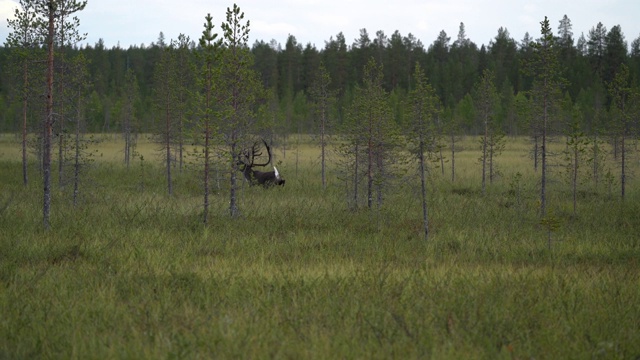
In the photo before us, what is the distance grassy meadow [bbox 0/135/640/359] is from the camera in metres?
6.56

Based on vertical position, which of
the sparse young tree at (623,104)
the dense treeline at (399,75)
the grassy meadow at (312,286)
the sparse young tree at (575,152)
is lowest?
the grassy meadow at (312,286)

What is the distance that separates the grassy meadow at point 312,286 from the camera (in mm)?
6559

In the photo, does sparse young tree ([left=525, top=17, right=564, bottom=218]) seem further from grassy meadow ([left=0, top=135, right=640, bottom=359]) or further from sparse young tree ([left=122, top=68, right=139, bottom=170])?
sparse young tree ([left=122, top=68, right=139, bottom=170])

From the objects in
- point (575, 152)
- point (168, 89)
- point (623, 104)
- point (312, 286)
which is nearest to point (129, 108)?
point (168, 89)

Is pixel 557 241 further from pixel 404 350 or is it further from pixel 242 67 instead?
pixel 242 67

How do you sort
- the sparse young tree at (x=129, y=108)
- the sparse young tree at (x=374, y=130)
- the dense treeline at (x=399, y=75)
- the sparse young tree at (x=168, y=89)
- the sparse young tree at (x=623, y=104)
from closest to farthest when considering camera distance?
the sparse young tree at (x=374, y=130)
the sparse young tree at (x=623, y=104)
the sparse young tree at (x=168, y=89)
the sparse young tree at (x=129, y=108)
the dense treeline at (x=399, y=75)

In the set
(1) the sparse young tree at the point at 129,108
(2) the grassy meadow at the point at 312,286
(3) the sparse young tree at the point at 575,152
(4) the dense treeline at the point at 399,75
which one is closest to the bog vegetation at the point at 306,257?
(2) the grassy meadow at the point at 312,286

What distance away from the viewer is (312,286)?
29.6 ft

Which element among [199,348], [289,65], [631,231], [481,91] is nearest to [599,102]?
[481,91]

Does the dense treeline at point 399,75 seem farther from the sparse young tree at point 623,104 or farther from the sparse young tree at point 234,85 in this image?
the sparse young tree at point 234,85

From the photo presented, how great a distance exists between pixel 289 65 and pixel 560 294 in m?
91.0

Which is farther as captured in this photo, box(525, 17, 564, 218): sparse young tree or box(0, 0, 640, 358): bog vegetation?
box(525, 17, 564, 218): sparse young tree

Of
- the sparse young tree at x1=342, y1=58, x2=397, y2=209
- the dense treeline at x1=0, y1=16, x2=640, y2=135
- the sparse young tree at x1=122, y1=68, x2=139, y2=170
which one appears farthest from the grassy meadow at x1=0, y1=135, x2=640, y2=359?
the dense treeline at x1=0, y1=16, x2=640, y2=135

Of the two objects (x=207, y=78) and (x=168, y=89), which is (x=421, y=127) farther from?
(x=168, y=89)
